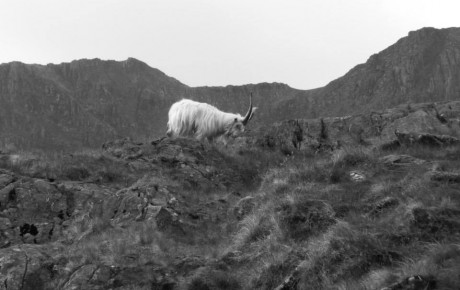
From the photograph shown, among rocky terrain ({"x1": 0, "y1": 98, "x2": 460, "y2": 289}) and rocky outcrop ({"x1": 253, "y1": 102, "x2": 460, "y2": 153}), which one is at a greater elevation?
rocky outcrop ({"x1": 253, "y1": 102, "x2": 460, "y2": 153})

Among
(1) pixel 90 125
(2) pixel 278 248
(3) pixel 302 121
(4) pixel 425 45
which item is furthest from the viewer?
(1) pixel 90 125

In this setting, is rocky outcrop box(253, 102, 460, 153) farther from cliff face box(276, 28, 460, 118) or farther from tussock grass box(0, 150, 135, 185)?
cliff face box(276, 28, 460, 118)

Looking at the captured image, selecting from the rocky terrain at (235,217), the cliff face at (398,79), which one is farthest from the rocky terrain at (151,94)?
the rocky terrain at (235,217)

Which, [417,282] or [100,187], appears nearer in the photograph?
[417,282]

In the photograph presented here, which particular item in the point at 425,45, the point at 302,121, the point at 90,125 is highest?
the point at 425,45

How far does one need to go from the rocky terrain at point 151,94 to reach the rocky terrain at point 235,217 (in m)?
98.4

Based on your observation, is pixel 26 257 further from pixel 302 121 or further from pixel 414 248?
pixel 302 121

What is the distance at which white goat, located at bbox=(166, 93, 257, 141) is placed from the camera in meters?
21.2

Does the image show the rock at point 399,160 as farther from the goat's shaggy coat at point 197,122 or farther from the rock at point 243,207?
the goat's shaggy coat at point 197,122

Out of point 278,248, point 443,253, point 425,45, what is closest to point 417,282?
point 443,253

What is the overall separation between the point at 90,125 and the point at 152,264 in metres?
151

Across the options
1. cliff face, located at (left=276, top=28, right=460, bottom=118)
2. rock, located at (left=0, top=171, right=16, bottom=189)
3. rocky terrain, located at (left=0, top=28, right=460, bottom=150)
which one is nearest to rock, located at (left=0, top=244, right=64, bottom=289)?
rock, located at (left=0, top=171, right=16, bottom=189)

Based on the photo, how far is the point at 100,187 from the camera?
1408 cm

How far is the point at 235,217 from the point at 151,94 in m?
172
